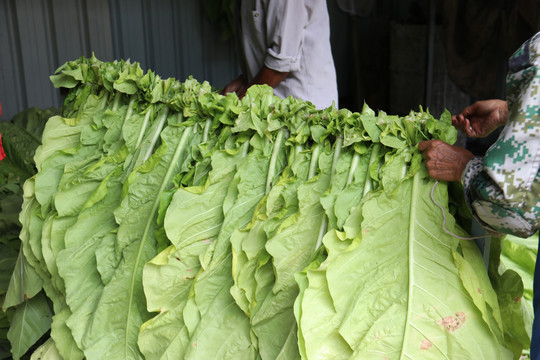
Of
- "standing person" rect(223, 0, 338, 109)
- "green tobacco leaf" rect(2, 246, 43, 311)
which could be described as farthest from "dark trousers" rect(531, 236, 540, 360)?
"green tobacco leaf" rect(2, 246, 43, 311)

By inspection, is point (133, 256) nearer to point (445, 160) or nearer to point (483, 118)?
point (445, 160)

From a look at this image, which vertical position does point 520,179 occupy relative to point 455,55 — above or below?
above

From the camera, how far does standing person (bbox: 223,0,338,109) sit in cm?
262

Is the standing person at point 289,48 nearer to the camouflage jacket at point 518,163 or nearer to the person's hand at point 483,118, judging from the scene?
the person's hand at point 483,118

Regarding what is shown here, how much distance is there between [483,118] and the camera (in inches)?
71.0

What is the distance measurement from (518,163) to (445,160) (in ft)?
0.81

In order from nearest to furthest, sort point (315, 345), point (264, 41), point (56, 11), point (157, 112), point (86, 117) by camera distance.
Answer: point (315, 345)
point (157, 112)
point (86, 117)
point (264, 41)
point (56, 11)

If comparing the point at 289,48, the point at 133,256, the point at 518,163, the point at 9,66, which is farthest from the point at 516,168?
the point at 9,66

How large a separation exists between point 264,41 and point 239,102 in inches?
35.3

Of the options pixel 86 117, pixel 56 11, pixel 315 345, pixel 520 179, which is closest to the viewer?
pixel 520 179

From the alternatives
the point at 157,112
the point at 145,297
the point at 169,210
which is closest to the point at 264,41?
the point at 157,112

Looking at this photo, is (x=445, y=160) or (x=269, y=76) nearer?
(x=445, y=160)

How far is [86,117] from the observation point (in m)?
2.38

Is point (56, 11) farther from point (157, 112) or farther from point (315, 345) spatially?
point (315, 345)
